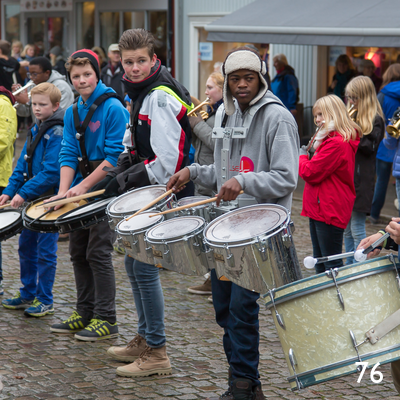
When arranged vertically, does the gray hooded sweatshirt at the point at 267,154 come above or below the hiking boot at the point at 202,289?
above

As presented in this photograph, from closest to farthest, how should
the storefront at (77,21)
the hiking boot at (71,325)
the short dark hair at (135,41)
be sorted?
the short dark hair at (135,41) < the hiking boot at (71,325) < the storefront at (77,21)

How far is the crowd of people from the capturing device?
3.61 meters

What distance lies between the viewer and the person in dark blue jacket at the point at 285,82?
45.0ft

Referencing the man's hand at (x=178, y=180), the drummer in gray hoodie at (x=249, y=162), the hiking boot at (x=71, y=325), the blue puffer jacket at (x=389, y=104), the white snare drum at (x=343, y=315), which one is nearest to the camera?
the white snare drum at (x=343, y=315)

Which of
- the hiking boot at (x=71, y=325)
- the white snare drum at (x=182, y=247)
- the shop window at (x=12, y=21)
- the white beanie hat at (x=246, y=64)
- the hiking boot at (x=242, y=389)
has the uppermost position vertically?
the shop window at (x=12, y=21)

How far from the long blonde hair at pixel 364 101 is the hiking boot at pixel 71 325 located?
294 cm

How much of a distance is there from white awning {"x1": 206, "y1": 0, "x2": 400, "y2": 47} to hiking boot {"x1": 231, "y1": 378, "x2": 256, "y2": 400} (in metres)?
6.86

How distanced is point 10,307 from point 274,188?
10.1ft

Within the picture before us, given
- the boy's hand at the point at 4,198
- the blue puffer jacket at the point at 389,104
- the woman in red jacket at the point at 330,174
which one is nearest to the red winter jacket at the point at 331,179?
the woman in red jacket at the point at 330,174

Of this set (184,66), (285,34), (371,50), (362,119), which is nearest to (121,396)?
(362,119)

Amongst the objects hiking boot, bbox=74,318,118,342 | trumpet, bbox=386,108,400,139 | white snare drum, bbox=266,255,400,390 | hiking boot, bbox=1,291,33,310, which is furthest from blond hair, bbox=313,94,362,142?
hiking boot, bbox=1,291,33,310

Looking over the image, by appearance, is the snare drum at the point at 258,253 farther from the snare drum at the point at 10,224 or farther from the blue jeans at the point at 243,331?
the snare drum at the point at 10,224

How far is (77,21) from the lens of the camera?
20.3 m

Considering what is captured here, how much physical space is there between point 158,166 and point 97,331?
4.72 feet
